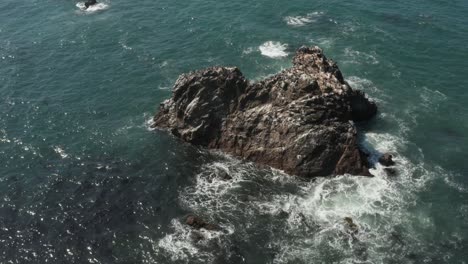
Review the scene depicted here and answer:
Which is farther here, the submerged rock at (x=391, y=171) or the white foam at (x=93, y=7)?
the white foam at (x=93, y=7)

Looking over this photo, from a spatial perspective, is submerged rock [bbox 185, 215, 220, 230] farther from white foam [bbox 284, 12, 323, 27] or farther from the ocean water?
white foam [bbox 284, 12, 323, 27]

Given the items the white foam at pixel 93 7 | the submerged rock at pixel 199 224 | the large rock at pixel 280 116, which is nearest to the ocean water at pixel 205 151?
the submerged rock at pixel 199 224

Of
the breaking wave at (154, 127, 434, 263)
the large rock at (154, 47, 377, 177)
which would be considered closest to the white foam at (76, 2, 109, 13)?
the large rock at (154, 47, 377, 177)

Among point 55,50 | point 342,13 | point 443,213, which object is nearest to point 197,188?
point 443,213

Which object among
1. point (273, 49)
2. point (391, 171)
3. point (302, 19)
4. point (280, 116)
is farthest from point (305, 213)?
point (302, 19)

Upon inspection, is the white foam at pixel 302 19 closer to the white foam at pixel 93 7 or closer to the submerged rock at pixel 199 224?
the white foam at pixel 93 7

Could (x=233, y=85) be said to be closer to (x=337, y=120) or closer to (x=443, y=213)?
(x=337, y=120)
